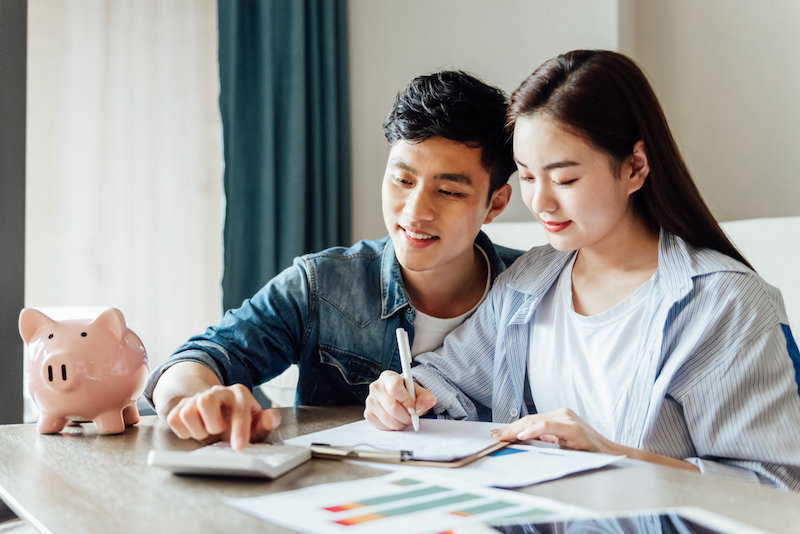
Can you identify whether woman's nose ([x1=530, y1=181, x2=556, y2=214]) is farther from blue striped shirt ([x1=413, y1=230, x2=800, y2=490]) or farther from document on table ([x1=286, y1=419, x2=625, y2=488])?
document on table ([x1=286, y1=419, x2=625, y2=488])

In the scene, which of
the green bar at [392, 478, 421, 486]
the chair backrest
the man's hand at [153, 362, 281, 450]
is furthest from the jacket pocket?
the chair backrest

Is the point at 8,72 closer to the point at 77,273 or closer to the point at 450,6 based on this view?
the point at 77,273

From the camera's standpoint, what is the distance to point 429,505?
1.83 ft

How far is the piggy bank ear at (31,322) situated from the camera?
874mm

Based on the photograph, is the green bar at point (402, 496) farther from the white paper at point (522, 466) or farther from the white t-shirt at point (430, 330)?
the white t-shirt at point (430, 330)

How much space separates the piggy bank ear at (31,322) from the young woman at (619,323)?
47 centimetres

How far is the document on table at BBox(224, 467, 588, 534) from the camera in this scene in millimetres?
513

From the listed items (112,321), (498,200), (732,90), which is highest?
(732,90)

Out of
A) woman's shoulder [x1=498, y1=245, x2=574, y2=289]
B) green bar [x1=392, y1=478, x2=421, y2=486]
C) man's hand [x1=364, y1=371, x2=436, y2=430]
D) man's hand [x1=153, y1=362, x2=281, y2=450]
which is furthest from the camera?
woman's shoulder [x1=498, y1=245, x2=574, y2=289]

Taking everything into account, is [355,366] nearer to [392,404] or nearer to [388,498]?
[392,404]

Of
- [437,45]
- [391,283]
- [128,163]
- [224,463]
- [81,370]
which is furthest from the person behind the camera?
[437,45]

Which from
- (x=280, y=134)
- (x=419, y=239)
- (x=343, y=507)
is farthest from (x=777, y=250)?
(x=280, y=134)

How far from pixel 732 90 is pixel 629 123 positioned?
1.12 meters

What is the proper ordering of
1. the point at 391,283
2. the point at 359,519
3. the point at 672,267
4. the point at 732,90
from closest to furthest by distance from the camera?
the point at 359,519 < the point at 672,267 < the point at 391,283 < the point at 732,90
